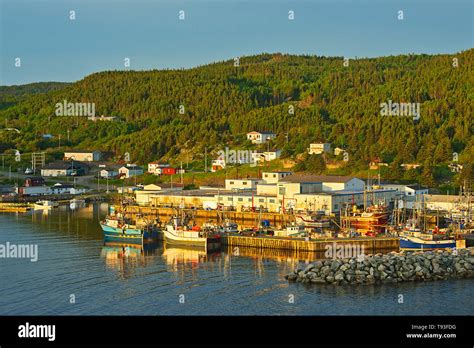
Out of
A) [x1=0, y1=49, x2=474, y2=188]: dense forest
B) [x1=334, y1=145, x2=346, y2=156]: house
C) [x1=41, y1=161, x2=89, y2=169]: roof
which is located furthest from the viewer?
[x1=41, y1=161, x2=89, y2=169]: roof

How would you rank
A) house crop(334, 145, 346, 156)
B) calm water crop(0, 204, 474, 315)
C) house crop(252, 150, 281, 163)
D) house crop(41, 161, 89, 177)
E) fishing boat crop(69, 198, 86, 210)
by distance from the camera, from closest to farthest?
calm water crop(0, 204, 474, 315) < fishing boat crop(69, 198, 86, 210) < house crop(334, 145, 346, 156) < house crop(252, 150, 281, 163) < house crop(41, 161, 89, 177)

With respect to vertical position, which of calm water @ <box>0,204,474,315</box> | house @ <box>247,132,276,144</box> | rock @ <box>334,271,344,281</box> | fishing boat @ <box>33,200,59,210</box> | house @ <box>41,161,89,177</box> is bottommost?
calm water @ <box>0,204,474,315</box>

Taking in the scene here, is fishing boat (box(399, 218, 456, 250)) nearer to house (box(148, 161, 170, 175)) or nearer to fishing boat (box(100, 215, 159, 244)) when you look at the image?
fishing boat (box(100, 215, 159, 244))

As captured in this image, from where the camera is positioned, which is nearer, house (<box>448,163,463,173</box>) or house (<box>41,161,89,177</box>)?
house (<box>448,163,463,173</box>)

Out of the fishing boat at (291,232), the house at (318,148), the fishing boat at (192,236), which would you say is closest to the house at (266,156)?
the house at (318,148)

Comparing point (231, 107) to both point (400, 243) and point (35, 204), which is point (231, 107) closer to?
point (35, 204)

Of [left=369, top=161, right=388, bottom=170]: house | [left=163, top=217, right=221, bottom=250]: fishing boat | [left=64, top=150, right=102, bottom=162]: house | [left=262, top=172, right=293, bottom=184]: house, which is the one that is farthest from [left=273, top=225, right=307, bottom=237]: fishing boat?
[left=64, top=150, right=102, bottom=162]: house
